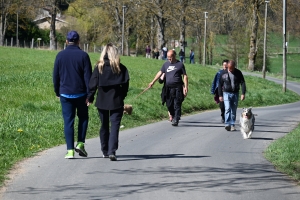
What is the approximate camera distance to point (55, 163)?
10.7m

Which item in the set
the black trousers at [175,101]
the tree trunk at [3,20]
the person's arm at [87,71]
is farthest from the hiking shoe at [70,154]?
the tree trunk at [3,20]

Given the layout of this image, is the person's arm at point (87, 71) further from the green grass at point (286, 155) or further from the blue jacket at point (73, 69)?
the green grass at point (286, 155)

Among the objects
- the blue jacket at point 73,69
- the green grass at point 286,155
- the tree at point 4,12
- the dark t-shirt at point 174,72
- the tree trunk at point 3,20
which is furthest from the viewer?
the tree trunk at point 3,20

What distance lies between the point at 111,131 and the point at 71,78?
43.4 inches

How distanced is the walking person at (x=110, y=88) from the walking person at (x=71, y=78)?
189mm

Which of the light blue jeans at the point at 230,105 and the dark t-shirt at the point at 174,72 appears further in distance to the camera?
the dark t-shirt at the point at 174,72

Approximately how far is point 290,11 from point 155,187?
51850mm

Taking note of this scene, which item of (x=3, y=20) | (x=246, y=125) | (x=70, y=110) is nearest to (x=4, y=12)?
(x=3, y=20)

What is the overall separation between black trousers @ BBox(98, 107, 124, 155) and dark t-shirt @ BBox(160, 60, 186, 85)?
5.88 m

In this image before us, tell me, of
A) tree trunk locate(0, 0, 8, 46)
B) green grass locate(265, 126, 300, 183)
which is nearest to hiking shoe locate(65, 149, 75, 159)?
green grass locate(265, 126, 300, 183)

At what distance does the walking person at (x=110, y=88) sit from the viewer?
1080 centimetres

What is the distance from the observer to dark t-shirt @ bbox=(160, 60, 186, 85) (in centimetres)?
1692

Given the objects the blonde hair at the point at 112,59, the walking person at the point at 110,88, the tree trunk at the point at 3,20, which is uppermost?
the tree trunk at the point at 3,20

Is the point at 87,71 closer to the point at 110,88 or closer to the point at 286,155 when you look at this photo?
the point at 110,88
